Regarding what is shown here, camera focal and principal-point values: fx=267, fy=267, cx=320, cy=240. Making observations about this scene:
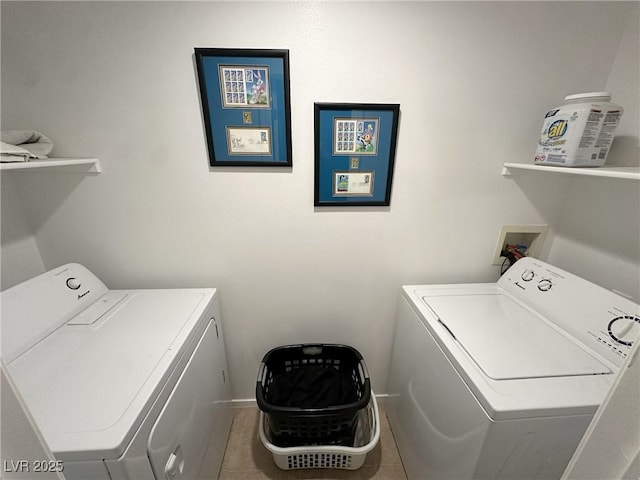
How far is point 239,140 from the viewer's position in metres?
1.14

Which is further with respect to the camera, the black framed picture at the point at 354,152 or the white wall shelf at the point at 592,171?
the black framed picture at the point at 354,152

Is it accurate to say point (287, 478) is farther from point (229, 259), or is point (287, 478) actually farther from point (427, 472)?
point (229, 259)

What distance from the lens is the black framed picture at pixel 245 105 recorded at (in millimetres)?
1027

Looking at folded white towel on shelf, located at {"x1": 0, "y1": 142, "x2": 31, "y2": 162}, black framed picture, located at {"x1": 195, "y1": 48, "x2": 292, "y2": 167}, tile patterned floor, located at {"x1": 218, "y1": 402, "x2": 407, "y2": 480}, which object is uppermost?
black framed picture, located at {"x1": 195, "y1": 48, "x2": 292, "y2": 167}

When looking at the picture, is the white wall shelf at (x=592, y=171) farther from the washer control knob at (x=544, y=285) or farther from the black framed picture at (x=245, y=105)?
the black framed picture at (x=245, y=105)

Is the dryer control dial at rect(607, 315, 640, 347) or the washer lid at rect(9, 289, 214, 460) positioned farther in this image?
the dryer control dial at rect(607, 315, 640, 347)

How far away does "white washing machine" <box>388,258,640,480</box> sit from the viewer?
77cm

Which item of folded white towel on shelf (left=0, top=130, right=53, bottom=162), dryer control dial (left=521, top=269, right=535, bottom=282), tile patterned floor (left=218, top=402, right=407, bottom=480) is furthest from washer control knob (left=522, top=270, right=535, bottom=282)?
folded white towel on shelf (left=0, top=130, right=53, bottom=162)

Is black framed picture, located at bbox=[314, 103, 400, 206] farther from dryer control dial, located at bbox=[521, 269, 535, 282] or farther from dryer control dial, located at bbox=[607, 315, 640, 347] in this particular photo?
dryer control dial, located at bbox=[607, 315, 640, 347]

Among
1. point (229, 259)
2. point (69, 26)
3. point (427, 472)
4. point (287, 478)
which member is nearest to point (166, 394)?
point (229, 259)

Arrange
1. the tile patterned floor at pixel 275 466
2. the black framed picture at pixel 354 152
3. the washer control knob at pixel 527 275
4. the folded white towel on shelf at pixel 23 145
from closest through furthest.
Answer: the folded white towel on shelf at pixel 23 145, the black framed picture at pixel 354 152, the washer control knob at pixel 527 275, the tile patterned floor at pixel 275 466

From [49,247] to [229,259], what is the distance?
0.85 m

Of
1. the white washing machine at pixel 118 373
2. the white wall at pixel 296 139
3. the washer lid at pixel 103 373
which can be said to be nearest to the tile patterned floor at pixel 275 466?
the white washing machine at pixel 118 373

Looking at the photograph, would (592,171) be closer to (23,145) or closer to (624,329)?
(624,329)
